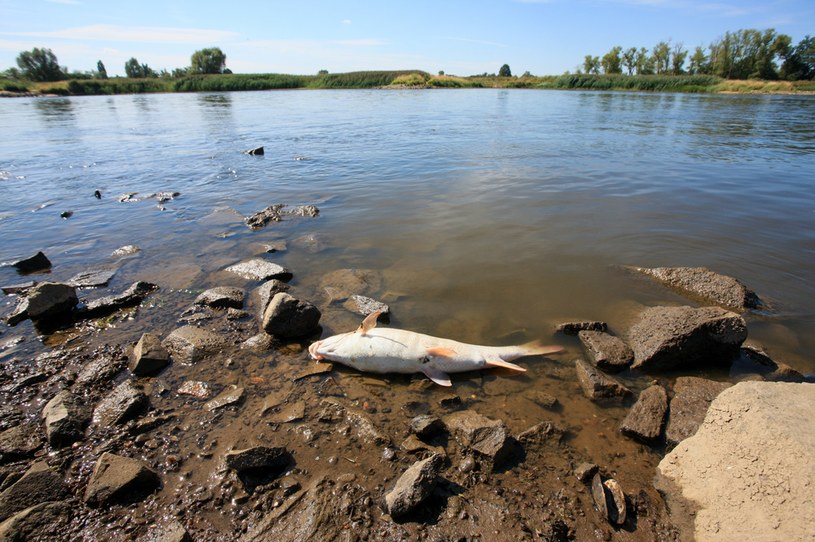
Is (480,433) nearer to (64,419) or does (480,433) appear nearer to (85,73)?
(64,419)

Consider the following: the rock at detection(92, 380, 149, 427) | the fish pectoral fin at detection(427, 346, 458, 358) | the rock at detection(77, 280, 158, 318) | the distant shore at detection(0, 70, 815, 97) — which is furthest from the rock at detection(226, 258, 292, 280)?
the distant shore at detection(0, 70, 815, 97)

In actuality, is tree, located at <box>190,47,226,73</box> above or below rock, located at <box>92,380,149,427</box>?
above

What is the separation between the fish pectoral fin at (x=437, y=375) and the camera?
4.75m

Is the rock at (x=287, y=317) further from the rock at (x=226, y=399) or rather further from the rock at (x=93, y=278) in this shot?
the rock at (x=93, y=278)

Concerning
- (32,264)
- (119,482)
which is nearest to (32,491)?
(119,482)

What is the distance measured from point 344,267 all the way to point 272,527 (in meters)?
5.01

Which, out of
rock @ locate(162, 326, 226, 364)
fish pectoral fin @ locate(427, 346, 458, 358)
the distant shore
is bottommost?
rock @ locate(162, 326, 226, 364)

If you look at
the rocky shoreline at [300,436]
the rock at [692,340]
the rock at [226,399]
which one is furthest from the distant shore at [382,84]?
the rock at [226,399]

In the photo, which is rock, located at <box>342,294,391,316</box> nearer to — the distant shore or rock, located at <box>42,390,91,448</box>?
rock, located at <box>42,390,91,448</box>

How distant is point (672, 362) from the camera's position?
16.3 ft

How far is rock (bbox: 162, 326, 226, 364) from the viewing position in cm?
521

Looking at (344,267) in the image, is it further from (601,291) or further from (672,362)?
(672,362)

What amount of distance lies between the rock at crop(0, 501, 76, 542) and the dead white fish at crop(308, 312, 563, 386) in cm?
264

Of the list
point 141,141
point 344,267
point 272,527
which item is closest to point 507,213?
point 344,267
